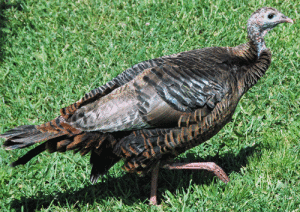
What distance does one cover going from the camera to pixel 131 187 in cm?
425

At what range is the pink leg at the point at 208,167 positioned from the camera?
3.95m

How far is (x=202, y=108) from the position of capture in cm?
362

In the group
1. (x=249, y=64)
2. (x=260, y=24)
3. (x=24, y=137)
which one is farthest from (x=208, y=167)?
(x=24, y=137)

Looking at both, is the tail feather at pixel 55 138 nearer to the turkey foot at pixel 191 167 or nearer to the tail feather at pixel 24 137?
the tail feather at pixel 24 137

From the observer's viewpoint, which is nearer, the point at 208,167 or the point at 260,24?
the point at 208,167

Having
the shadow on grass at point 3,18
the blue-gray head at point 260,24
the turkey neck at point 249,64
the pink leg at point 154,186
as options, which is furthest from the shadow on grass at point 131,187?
the shadow on grass at point 3,18

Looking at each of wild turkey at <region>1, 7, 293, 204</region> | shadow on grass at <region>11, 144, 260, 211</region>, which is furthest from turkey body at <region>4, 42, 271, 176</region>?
shadow on grass at <region>11, 144, 260, 211</region>

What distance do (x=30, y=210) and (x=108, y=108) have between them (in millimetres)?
1335

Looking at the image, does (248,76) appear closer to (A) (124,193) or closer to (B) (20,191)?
(A) (124,193)

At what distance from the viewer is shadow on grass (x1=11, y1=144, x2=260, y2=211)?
3.95 metres

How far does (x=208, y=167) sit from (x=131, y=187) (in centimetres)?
86

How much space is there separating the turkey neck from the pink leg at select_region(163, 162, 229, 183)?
0.76m

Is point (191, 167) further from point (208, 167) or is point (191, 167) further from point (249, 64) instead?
point (249, 64)

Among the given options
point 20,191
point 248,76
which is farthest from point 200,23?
point 20,191
